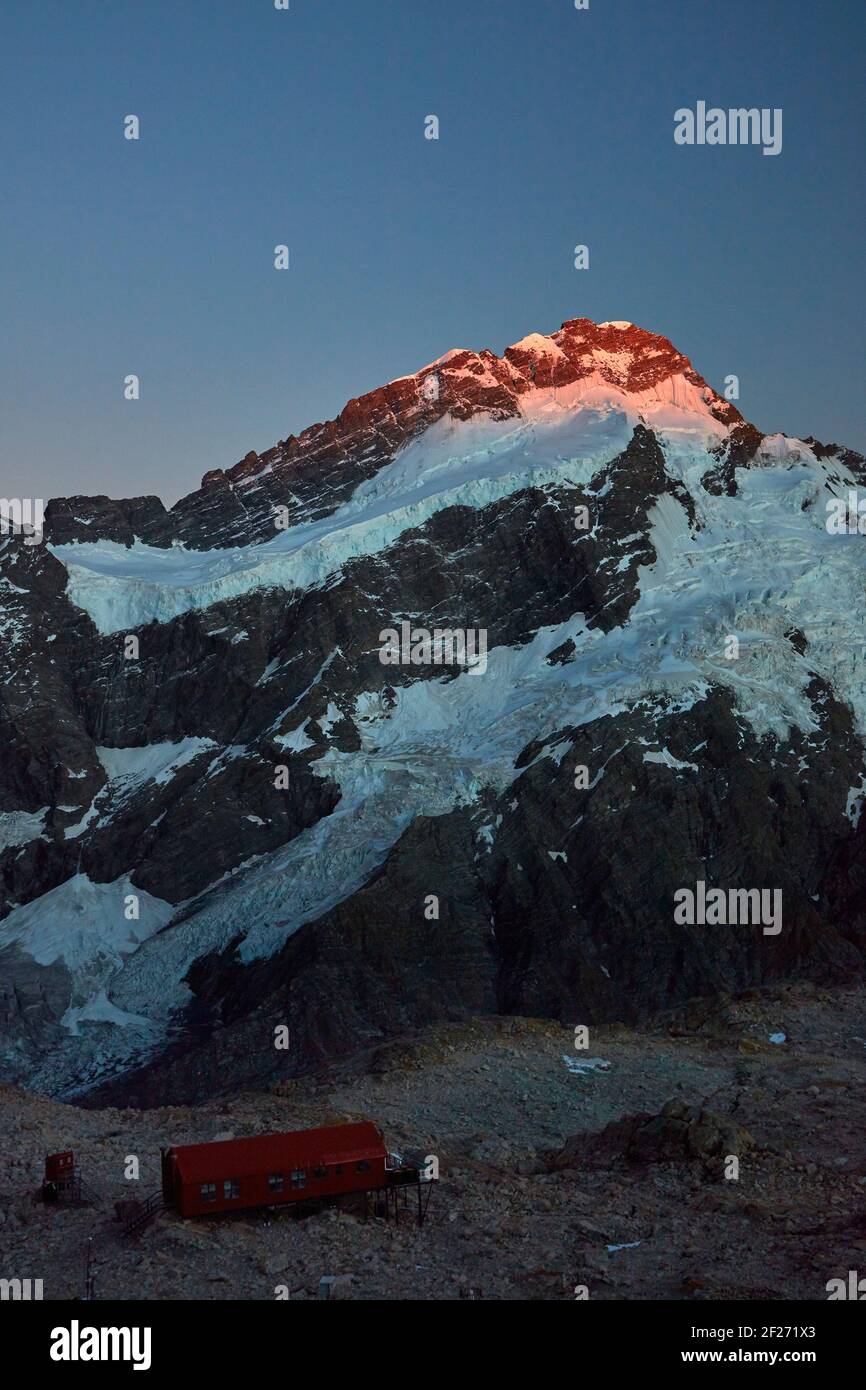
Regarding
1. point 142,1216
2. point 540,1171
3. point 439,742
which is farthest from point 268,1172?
point 439,742

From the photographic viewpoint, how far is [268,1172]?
3453 centimetres

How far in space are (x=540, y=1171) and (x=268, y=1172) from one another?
10074mm

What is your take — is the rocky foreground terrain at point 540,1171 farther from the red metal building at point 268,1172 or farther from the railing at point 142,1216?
the red metal building at point 268,1172

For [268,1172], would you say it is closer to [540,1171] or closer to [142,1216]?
[142,1216]

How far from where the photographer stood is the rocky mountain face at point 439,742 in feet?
379

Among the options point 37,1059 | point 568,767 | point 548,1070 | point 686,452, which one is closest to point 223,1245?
point 548,1070

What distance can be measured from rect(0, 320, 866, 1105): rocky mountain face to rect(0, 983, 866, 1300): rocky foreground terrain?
51.1m

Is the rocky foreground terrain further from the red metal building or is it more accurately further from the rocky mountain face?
the rocky mountain face

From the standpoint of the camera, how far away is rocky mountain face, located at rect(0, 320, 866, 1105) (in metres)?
115

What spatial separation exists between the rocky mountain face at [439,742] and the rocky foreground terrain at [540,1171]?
168ft

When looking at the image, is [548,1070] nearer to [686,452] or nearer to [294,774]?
[294,774]

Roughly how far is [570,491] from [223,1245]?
14427cm
